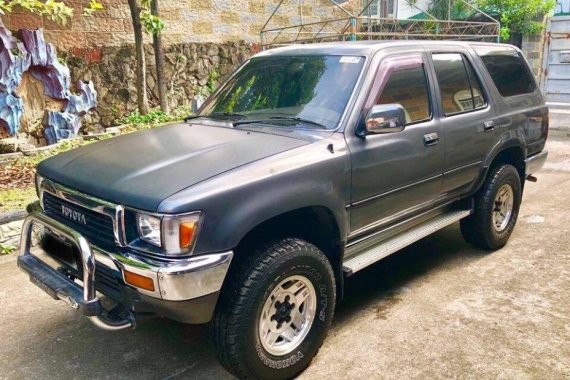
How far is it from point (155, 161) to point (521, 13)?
12568mm

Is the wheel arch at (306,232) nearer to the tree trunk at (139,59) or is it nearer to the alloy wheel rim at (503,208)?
the alloy wheel rim at (503,208)

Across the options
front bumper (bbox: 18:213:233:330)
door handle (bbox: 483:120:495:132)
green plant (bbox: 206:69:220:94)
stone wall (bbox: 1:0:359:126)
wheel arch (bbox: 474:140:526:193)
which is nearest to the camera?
front bumper (bbox: 18:213:233:330)

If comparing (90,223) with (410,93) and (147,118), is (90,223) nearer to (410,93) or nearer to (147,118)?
(410,93)

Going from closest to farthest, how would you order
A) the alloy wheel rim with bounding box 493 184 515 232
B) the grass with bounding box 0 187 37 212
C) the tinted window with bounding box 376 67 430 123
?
the tinted window with bounding box 376 67 430 123 < the alloy wheel rim with bounding box 493 184 515 232 < the grass with bounding box 0 187 37 212

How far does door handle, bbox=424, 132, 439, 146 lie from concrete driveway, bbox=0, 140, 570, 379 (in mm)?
1160

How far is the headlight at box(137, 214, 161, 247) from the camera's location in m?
2.51

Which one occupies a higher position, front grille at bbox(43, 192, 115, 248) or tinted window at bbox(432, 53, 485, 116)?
tinted window at bbox(432, 53, 485, 116)

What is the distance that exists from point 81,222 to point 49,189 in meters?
0.43

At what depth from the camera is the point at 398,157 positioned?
3582 millimetres

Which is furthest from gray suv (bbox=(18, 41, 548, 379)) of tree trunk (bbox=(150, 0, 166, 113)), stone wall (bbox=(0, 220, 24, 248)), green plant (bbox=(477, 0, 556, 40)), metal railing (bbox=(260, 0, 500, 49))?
green plant (bbox=(477, 0, 556, 40))

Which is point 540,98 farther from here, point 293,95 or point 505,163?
point 293,95

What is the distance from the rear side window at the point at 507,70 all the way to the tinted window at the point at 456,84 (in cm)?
32

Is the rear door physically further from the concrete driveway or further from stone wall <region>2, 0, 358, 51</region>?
stone wall <region>2, 0, 358, 51</region>

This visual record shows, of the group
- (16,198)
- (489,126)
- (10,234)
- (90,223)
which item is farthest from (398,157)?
(16,198)
